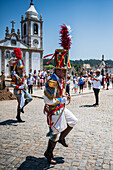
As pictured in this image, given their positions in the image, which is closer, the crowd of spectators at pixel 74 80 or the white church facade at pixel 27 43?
the crowd of spectators at pixel 74 80

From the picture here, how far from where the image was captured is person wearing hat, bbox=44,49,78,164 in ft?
11.8

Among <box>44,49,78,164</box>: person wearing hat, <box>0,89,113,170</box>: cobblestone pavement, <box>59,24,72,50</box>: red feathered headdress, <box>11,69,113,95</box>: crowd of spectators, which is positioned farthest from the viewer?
<box>11,69,113,95</box>: crowd of spectators

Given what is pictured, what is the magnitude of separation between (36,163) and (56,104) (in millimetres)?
1284

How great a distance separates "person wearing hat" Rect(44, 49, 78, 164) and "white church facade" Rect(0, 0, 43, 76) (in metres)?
37.5

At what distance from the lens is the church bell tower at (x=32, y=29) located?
41719mm

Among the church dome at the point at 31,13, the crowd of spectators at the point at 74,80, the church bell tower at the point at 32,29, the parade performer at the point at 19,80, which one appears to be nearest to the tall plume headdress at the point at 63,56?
the parade performer at the point at 19,80

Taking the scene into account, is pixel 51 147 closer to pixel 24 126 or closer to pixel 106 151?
pixel 106 151

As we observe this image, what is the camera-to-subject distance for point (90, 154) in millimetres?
4141

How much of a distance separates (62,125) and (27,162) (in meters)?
1.07

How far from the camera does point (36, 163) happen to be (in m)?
3.77

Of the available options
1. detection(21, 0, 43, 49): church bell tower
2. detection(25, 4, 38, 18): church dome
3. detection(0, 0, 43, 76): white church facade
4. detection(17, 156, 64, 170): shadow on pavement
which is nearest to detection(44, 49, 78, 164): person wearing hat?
detection(17, 156, 64, 170): shadow on pavement

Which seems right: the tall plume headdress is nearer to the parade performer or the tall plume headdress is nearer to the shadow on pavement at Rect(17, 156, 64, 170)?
A: the shadow on pavement at Rect(17, 156, 64, 170)

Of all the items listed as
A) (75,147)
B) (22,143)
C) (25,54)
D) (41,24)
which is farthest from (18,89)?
(41,24)

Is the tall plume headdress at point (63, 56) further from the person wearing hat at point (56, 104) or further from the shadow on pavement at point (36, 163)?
the shadow on pavement at point (36, 163)
